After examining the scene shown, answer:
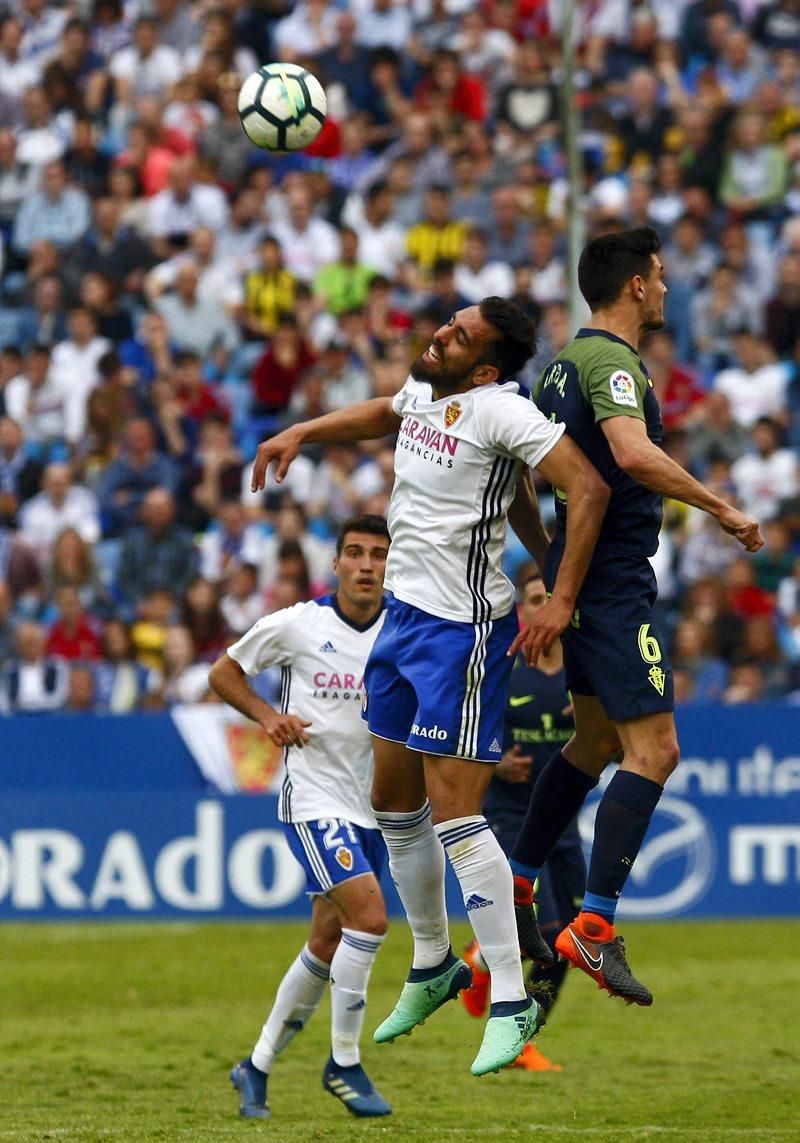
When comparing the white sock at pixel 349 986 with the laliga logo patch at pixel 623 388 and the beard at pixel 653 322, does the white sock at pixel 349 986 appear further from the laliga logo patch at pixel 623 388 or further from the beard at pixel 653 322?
the beard at pixel 653 322

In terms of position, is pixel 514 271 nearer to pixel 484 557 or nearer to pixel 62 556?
pixel 62 556

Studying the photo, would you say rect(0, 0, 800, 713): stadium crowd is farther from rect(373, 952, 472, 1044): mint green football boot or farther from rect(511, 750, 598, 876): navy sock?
rect(373, 952, 472, 1044): mint green football boot

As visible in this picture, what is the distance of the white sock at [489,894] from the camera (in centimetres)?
753

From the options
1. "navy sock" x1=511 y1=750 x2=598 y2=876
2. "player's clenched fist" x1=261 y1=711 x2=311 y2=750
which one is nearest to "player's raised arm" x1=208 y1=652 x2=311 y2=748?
"player's clenched fist" x1=261 y1=711 x2=311 y2=750

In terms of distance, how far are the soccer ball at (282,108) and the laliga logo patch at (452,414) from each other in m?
2.02

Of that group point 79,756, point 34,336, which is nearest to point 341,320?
point 34,336

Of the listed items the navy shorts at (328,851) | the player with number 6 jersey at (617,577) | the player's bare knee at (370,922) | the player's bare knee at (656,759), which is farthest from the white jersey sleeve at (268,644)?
the player's bare knee at (656,759)

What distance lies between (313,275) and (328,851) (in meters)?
→ 12.2

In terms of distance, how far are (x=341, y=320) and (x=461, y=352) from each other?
1215cm

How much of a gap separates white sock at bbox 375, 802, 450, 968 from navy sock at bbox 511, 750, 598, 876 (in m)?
0.35

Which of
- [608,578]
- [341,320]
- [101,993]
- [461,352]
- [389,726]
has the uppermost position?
[341,320]

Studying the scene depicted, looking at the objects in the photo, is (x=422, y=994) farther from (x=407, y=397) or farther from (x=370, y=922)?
(x=407, y=397)

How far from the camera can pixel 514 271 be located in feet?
64.0

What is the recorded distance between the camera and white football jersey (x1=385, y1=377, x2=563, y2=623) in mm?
7512
